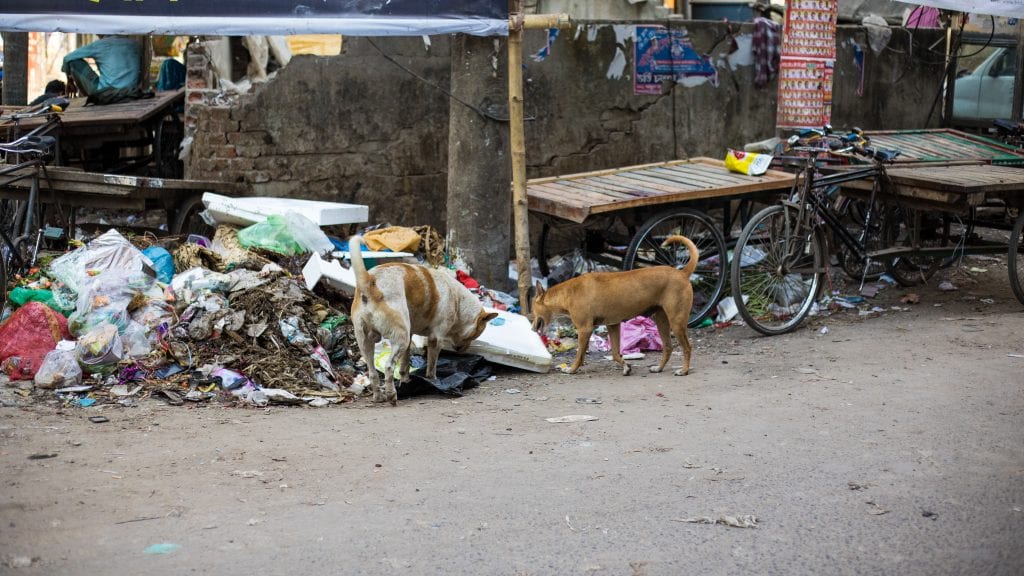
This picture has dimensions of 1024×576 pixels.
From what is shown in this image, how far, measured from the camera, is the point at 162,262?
741 centimetres

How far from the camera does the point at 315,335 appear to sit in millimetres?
6629

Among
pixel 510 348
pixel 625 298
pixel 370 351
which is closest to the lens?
pixel 370 351

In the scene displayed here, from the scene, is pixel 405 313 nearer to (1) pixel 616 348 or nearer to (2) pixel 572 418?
(2) pixel 572 418

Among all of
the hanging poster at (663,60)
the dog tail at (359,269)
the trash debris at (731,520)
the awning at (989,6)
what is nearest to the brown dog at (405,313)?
the dog tail at (359,269)

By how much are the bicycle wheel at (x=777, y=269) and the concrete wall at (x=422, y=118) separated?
2174mm

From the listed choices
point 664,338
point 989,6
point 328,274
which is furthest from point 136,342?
point 989,6

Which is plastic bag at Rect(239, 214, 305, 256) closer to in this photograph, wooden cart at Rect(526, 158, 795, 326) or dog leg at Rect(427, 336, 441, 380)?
dog leg at Rect(427, 336, 441, 380)

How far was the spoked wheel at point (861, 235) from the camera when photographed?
838 centimetres

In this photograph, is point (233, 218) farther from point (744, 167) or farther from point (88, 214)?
point (744, 167)

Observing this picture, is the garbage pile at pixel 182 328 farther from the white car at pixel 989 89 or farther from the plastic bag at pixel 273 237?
the white car at pixel 989 89

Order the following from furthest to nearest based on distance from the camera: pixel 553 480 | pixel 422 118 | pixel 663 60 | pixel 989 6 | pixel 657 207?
pixel 663 60 < pixel 989 6 < pixel 422 118 < pixel 657 207 < pixel 553 480

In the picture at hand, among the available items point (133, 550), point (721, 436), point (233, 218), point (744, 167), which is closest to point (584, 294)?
point (721, 436)

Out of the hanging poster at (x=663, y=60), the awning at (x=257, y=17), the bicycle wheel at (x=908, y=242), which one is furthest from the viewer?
the hanging poster at (x=663, y=60)

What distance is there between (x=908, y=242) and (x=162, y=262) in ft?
19.3
